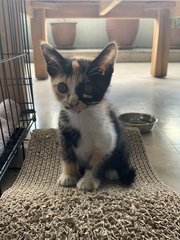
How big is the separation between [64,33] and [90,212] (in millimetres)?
3938

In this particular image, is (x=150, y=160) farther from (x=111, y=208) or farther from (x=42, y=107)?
(x=42, y=107)

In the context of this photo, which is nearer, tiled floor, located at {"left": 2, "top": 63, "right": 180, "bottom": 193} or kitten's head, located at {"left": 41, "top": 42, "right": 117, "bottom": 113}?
kitten's head, located at {"left": 41, "top": 42, "right": 117, "bottom": 113}

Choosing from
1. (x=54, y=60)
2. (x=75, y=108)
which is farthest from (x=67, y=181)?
(x=54, y=60)

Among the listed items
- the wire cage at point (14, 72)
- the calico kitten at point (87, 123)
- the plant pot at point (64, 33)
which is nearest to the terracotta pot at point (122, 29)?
the plant pot at point (64, 33)

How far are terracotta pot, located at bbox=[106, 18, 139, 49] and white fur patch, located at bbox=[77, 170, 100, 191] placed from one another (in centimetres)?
373

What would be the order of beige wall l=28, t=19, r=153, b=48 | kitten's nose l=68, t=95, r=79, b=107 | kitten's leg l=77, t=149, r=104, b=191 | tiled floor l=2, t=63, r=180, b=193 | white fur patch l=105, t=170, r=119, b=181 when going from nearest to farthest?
kitten's nose l=68, t=95, r=79, b=107
kitten's leg l=77, t=149, r=104, b=191
white fur patch l=105, t=170, r=119, b=181
tiled floor l=2, t=63, r=180, b=193
beige wall l=28, t=19, r=153, b=48

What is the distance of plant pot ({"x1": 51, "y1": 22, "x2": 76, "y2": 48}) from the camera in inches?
169

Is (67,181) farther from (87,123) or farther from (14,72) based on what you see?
(14,72)

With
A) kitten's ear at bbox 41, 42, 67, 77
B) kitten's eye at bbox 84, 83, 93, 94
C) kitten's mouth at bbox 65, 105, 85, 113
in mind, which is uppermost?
kitten's ear at bbox 41, 42, 67, 77

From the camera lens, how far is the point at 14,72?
5.21 feet

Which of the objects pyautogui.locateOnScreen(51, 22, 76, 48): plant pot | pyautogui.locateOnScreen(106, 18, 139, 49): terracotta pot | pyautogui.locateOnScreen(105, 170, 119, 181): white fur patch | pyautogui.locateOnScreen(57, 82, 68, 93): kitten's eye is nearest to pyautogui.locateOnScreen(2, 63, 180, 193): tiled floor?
pyautogui.locateOnScreen(57, 82, 68, 93): kitten's eye

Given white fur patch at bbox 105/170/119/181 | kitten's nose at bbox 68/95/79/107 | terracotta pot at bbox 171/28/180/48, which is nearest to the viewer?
kitten's nose at bbox 68/95/79/107

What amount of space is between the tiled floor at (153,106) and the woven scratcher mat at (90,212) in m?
0.20

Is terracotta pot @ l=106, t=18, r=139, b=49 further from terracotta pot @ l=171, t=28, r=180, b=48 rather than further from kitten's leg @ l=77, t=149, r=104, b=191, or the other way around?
kitten's leg @ l=77, t=149, r=104, b=191
